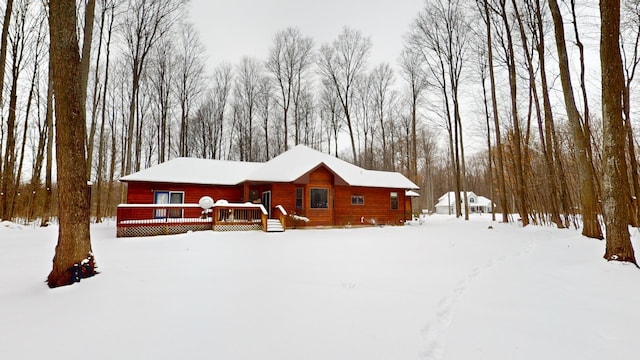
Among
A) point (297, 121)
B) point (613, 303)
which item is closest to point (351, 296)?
point (613, 303)

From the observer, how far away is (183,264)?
584cm

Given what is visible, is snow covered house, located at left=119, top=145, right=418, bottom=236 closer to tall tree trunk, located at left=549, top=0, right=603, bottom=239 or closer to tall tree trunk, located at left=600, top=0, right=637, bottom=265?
tall tree trunk, located at left=549, top=0, right=603, bottom=239

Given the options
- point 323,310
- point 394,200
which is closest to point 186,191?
point 394,200

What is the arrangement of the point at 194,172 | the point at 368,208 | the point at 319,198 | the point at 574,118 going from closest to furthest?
the point at 574,118 < the point at 319,198 < the point at 194,172 < the point at 368,208

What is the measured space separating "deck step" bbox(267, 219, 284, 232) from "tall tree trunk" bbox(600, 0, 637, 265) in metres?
10.7

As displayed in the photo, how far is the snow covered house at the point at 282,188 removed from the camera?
14523 mm

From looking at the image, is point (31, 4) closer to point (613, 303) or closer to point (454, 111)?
point (613, 303)

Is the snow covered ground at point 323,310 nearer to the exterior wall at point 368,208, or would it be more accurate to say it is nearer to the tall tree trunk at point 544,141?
the tall tree trunk at point 544,141

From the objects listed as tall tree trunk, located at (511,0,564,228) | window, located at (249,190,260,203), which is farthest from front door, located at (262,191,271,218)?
tall tree trunk, located at (511,0,564,228)

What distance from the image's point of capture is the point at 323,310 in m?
3.44

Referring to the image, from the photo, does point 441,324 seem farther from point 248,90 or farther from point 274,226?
point 248,90

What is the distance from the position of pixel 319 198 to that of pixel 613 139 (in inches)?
467

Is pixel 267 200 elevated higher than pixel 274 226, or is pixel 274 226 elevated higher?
pixel 267 200

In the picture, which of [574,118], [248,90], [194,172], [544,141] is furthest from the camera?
[248,90]
